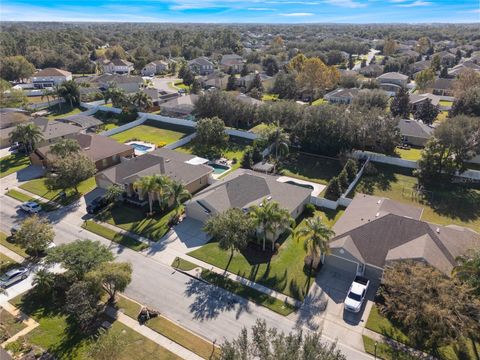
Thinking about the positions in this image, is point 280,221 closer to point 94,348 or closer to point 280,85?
point 94,348

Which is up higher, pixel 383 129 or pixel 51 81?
pixel 383 129

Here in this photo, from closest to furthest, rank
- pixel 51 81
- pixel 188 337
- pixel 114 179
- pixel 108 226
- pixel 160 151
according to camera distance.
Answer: pixel 188 337, pixel 108 226, pixel 114 179, pixel 160 151, pixel 51 81

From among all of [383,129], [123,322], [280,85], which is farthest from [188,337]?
[280,85]

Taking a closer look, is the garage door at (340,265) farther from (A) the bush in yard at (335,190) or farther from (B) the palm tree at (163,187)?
(B) the palm tree at (163,187)

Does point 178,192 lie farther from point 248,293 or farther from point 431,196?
point 431,196

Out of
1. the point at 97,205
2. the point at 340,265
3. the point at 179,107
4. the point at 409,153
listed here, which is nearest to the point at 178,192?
the point at 97,205
